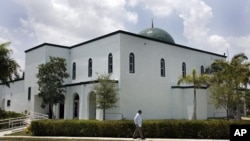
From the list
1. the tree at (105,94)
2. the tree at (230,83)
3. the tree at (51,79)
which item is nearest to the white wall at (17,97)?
the tree at (51,79)

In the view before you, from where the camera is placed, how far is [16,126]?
96.8ft

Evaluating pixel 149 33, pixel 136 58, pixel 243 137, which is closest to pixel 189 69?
pixel 149 33

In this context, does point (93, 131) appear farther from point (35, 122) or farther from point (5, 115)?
point (5, 115)

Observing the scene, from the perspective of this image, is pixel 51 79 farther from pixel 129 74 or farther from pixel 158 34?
pixel 158 34

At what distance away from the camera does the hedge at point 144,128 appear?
19562 mm

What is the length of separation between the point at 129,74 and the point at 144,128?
1251 cm

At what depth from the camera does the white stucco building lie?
32031 millimetres

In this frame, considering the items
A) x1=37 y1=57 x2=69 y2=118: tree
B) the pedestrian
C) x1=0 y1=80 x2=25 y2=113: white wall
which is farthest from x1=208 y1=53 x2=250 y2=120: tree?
x1=0 y1=80 x2=25 y2=113: white wall

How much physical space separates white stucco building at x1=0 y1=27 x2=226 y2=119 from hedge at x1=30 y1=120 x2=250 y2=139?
8.91m

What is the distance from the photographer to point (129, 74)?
32.3 metres

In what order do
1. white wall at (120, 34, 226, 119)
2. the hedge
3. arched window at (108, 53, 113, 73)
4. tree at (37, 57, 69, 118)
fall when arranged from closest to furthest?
1. the hedge
2. white wall at (120, 34, 226, 119)
3. arched window at (108, 53, 113, 73)
4. tree at (37, 57, 69, 118)

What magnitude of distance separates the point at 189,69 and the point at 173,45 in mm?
4288

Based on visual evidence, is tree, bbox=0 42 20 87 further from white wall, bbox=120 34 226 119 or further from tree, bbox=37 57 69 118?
white wall, bbox=120 34 226 119

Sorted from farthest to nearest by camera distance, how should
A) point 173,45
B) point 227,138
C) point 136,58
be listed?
point 173,45 < point 136,58 < point 227,138
